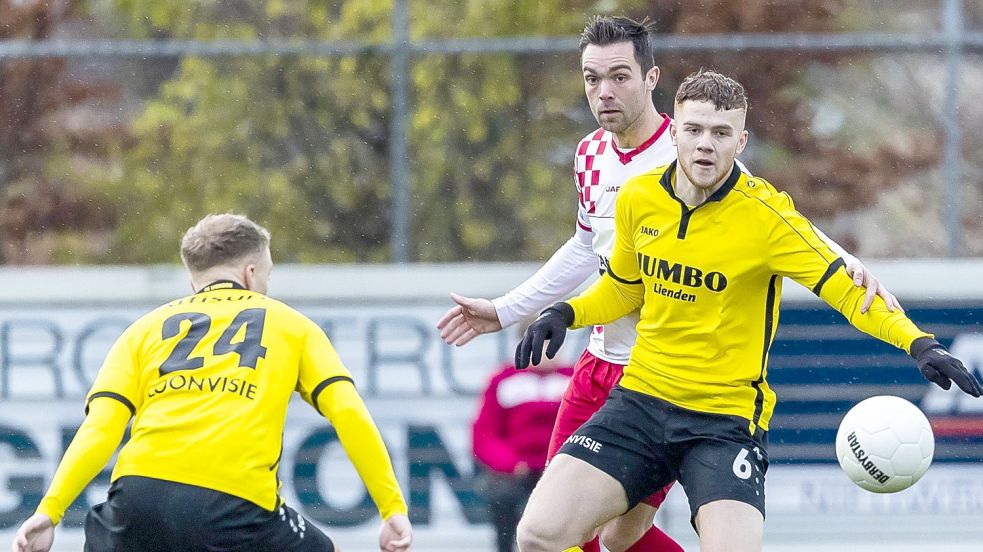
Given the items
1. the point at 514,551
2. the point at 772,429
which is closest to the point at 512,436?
the point at 514,551

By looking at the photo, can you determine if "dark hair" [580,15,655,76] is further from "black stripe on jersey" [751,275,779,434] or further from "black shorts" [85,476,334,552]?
"black shorts" [85,476,334,552]

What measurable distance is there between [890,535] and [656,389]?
386 centimetres

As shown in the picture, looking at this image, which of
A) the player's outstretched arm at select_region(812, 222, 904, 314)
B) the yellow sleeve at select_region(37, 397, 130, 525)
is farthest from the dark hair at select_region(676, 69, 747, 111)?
the yellow sleeve at select_region(37, 397, 130, 525)

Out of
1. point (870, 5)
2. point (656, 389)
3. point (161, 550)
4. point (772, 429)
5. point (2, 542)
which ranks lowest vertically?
point (2, 542)

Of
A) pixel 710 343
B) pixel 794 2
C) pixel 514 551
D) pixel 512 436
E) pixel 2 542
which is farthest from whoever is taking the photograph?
pixel 794 2

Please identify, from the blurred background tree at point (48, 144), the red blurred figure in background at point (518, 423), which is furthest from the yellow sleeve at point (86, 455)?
the blurred background tree at point (48, 144)

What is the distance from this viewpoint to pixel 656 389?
450 cm

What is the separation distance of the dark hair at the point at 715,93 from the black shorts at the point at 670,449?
974mm

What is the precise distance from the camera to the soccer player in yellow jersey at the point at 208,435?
13.1 ft

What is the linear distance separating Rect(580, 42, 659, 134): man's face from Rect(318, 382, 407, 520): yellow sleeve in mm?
1468

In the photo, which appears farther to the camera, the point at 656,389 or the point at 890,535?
the point at 890,535

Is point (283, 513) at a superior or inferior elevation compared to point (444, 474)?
superior

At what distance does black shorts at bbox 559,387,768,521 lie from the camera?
4.30 m

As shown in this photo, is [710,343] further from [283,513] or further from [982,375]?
[982,375]
